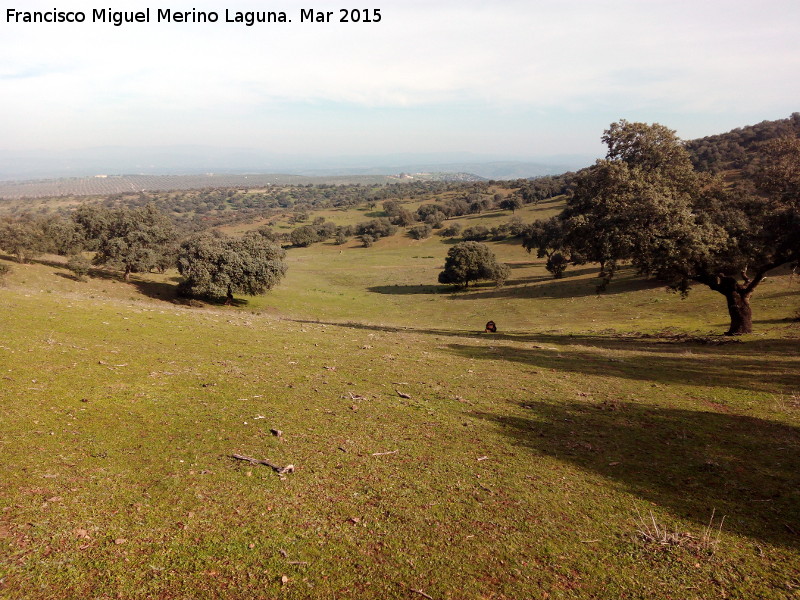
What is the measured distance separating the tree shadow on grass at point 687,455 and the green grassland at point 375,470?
67 mm

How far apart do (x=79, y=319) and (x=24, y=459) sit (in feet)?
45.4

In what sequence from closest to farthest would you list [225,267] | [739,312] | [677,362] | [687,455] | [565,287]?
[687,455] < [677,362] < [739,312] < [225,267] < [565,287]

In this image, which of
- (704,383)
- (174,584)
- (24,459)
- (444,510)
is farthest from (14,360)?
(704,383)

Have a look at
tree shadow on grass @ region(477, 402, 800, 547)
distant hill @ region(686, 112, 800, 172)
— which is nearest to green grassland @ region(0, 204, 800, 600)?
tree shadow on grass @ region(477, 402, 800, 547)

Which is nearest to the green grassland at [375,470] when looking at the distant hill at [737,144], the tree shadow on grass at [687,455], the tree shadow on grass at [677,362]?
the tree shadow on grass at [687,455]

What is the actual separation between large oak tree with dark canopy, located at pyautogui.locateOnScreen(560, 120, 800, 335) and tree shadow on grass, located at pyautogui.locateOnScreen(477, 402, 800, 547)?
14.3m

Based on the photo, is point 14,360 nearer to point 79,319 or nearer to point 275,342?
point 79,319

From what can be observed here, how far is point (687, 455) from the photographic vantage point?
10.4 m

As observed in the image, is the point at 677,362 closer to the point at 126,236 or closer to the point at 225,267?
the point at 225,267

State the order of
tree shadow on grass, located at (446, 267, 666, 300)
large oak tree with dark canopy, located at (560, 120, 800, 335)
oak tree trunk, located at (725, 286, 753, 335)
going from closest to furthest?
large oak tree with dark canopy, located at (560, 120, 800, 335)
oak tree trunk, located at (725, 286, 753, 335)
tree shadow on grass, located at (446, 267, 666, 300)

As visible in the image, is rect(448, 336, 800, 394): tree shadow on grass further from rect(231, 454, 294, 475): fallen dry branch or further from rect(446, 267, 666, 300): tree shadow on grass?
rect(446, 267, 666, 300): tree shadow on grass

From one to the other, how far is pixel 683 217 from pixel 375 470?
82.7ft

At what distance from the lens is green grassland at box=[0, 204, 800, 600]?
5809 mm

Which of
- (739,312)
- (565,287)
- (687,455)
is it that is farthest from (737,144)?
(687,455)
